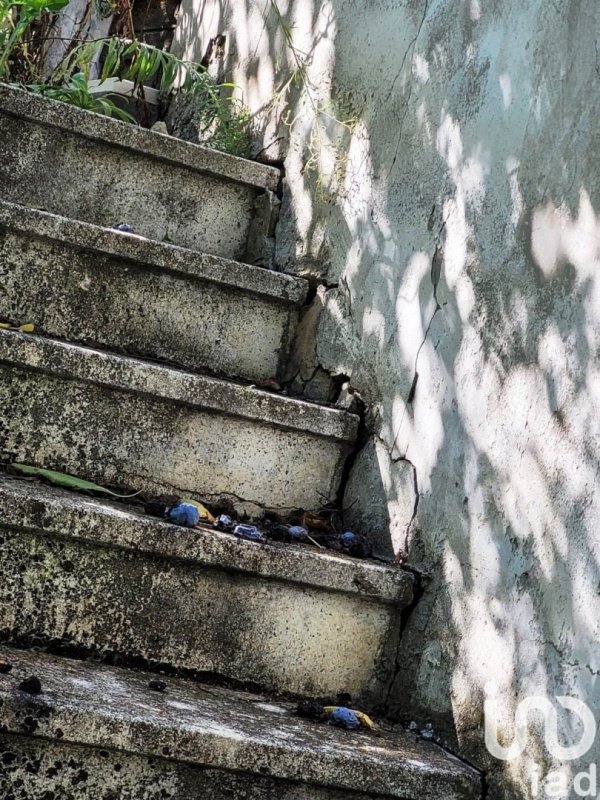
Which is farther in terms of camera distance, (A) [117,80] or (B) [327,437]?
(A) [117,80]

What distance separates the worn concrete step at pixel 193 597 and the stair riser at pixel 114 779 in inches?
11.5

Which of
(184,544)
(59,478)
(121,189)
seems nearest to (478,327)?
(184,544)

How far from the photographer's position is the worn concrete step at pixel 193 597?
162 centimetres

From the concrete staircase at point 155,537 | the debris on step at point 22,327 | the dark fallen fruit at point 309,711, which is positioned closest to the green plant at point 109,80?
the concrete staircase at point 155,537

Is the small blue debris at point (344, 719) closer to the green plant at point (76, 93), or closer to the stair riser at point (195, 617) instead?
the stair riser at point (195, 617)

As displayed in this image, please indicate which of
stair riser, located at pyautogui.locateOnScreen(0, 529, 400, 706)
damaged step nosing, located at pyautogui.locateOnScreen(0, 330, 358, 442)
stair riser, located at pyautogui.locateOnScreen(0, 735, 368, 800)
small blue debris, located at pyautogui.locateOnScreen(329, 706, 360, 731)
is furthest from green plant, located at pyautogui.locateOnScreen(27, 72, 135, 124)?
stair riser, located at pyautogui.locateOnScreen(0, 735, 368, 800)

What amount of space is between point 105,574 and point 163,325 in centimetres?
80

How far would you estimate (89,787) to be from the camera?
137 cm

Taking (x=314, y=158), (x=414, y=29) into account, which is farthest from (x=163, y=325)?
(x=414, y=29)

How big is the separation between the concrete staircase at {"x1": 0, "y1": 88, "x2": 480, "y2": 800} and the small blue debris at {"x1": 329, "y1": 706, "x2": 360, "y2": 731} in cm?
4

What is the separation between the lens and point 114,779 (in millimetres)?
1385

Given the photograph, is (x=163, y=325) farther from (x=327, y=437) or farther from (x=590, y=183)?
(x=590, y=183)

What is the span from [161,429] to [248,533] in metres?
0.32

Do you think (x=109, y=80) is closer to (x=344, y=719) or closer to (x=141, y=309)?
(x=141, y=309)
